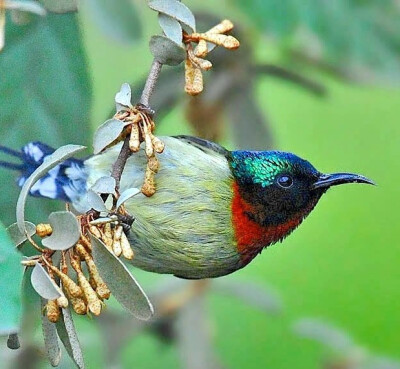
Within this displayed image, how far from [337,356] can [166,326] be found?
0.51 m

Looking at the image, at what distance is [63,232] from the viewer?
57.4 inches

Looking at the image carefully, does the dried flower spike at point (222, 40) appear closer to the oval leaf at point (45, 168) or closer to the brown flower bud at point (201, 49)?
the brown flower bud at point (201, 49)

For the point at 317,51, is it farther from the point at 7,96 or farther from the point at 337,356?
the point at 7,96

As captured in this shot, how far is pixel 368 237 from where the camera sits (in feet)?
16.6

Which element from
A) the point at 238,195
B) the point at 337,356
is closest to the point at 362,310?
the point at 337,356

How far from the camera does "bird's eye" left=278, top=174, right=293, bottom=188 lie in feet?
7.50

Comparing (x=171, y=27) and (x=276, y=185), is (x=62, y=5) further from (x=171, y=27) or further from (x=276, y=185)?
(x=276, y=185)

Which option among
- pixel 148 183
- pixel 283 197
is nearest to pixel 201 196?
pixel 283 197

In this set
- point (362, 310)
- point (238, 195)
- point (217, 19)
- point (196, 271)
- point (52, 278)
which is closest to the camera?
point (52, 278)

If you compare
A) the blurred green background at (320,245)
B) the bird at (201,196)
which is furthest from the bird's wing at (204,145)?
the blurred green background at (320,245)

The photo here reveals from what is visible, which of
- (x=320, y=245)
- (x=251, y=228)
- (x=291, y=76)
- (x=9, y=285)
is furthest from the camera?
(x=320, y=245)

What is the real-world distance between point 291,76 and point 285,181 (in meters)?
0.77

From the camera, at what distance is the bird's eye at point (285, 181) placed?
7.50ft

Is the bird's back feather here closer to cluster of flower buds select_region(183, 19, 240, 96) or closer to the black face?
the black face
